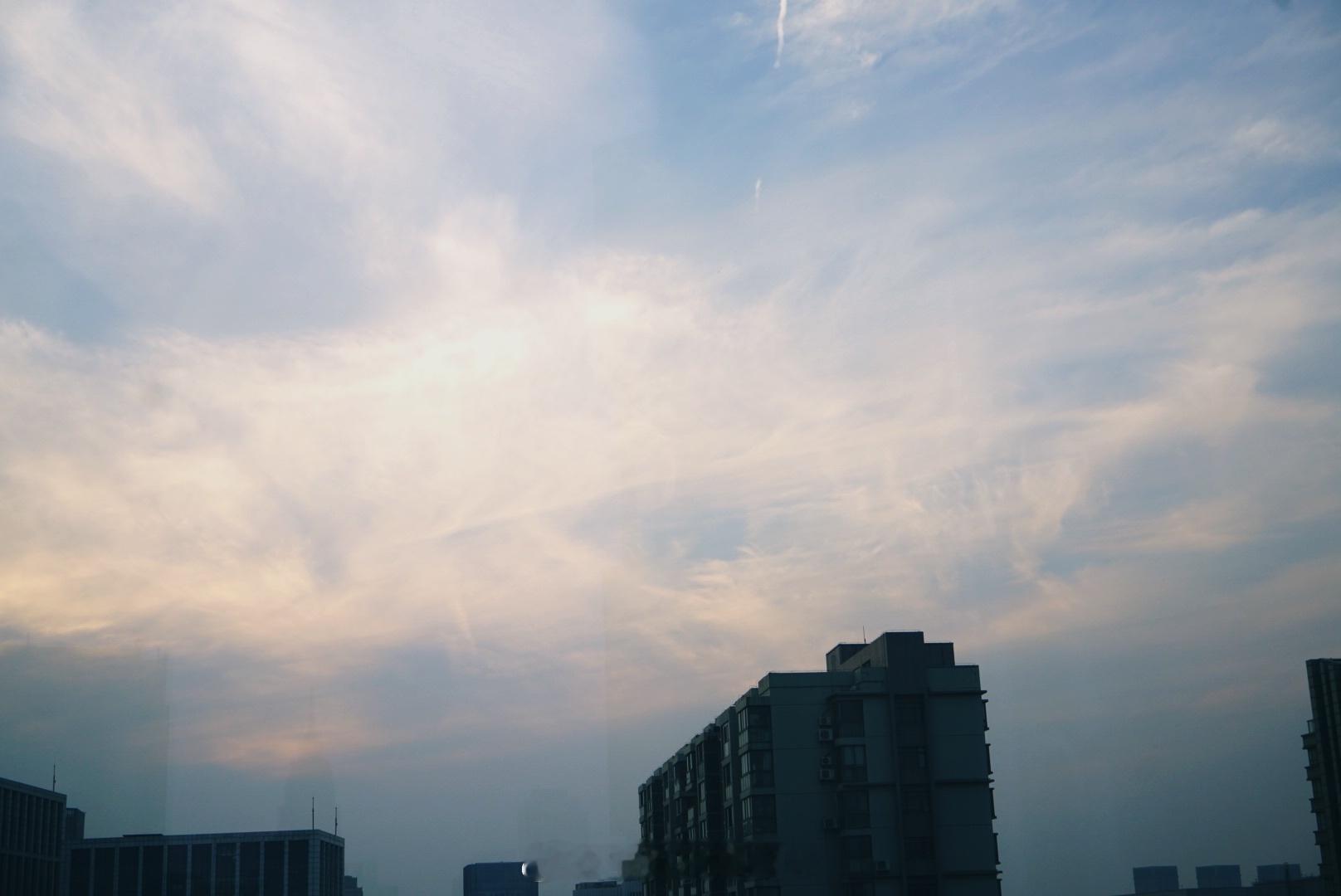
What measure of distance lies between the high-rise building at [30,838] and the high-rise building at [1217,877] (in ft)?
368

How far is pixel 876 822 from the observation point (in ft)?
170

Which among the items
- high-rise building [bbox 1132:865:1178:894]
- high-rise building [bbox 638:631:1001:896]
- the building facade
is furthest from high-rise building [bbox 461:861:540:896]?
high-rise building [bbox 638:631:1001:896]

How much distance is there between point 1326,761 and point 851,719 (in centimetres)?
3682

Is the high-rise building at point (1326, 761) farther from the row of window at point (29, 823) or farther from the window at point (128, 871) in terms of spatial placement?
the row of window at point (29, 823)

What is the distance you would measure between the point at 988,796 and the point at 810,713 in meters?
7.96

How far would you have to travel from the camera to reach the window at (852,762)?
173ft

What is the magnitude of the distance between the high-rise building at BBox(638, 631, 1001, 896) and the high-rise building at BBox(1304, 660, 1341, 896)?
3157 cm

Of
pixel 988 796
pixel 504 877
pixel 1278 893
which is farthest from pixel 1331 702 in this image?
pixel 504 877

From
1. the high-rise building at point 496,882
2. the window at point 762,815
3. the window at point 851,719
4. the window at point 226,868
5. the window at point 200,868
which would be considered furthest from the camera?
the high-rise building at point 496,882

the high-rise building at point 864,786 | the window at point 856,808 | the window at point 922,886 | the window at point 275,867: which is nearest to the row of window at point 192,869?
the window at point 275,867

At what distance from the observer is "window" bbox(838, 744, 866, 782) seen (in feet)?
173

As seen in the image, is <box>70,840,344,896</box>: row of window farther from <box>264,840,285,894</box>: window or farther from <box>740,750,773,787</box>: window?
<box>740,750,773,787</box>: window

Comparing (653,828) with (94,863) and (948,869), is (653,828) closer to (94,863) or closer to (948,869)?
(948,869)

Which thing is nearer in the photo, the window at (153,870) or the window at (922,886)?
the window at (922,886)
